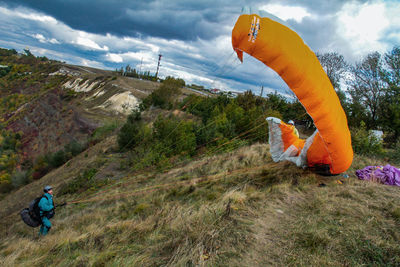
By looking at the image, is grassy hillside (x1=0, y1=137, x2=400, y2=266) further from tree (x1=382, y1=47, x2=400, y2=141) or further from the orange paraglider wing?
tree (x1=382, y1=47, x2=400, y2=141)

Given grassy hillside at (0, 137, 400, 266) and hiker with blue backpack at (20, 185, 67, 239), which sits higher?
grassy hillside at (0, 137, 400, 266)

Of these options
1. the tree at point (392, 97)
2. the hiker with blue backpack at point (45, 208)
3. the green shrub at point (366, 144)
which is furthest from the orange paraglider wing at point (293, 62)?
the tree at point (392, 97)

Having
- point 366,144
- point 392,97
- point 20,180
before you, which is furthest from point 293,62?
point 20,180

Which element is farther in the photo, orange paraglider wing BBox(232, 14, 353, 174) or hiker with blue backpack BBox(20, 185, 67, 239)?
hiker with blue backpack BBox(20, 185, 67, 239)

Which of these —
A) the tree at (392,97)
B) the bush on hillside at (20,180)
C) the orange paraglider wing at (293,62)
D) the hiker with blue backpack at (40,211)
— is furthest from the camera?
the bush on hillside at (20,180)

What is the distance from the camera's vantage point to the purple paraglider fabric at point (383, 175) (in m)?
5.54

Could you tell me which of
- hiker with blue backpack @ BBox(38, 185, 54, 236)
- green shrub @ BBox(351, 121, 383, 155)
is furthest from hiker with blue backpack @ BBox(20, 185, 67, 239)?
green shrub @ BBox(351, 121, 383, 155)

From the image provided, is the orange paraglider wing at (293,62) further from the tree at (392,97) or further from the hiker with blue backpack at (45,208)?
the tree at (392,97)

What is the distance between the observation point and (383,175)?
18.8 feet

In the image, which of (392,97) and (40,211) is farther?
(392,97)

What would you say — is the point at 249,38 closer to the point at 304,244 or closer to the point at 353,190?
the point at 304,244

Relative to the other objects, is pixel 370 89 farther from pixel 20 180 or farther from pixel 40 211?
pixel 20 180

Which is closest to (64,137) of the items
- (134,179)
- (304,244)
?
(134,179)

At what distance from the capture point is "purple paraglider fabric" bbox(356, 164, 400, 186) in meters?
5.54
